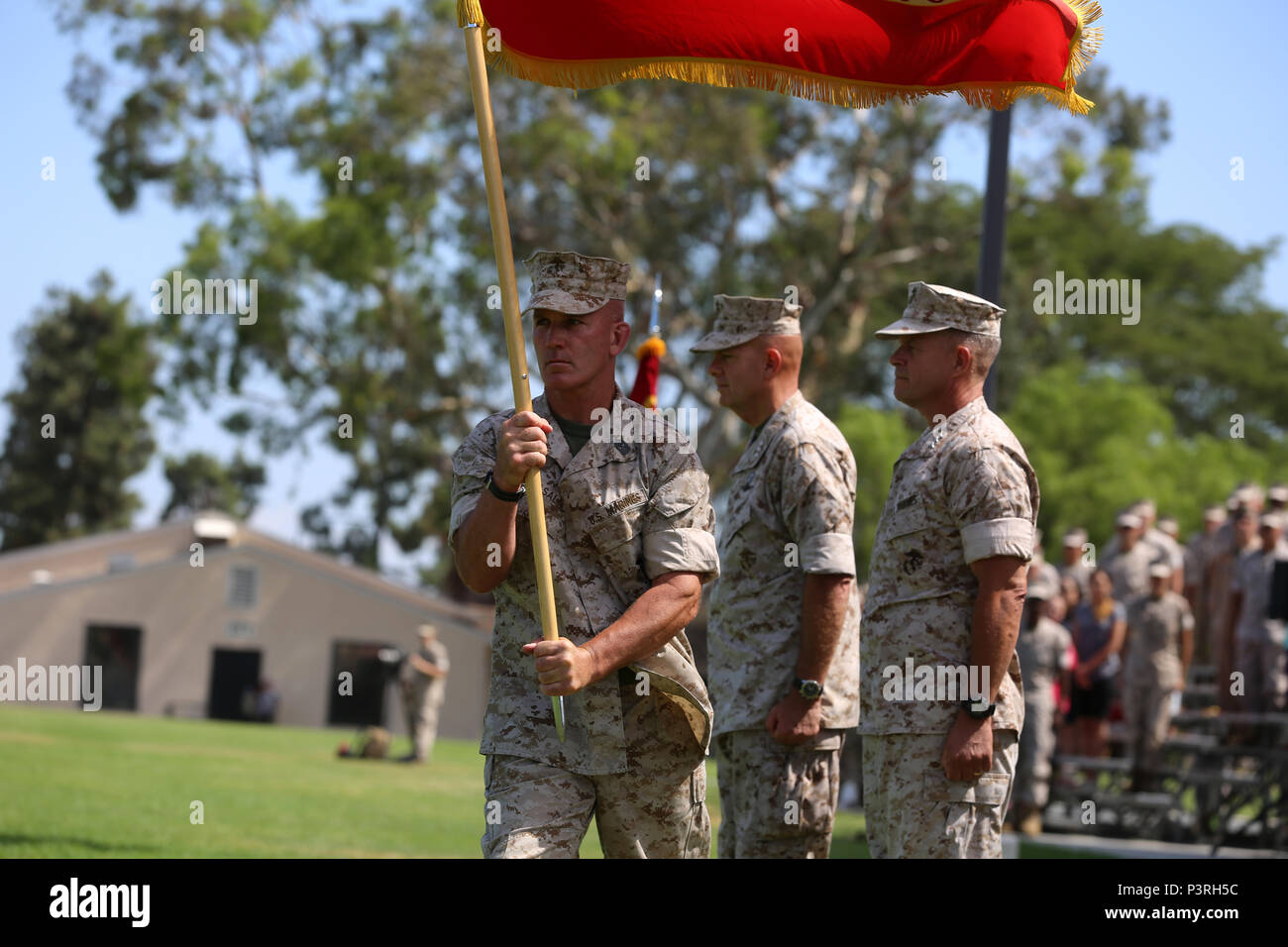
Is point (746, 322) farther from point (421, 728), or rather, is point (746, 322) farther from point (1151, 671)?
point (421, 728)

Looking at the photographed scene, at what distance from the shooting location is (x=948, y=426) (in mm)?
5684

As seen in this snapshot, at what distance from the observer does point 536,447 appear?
4.60 metres

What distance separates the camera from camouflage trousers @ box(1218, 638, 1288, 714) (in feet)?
44.8

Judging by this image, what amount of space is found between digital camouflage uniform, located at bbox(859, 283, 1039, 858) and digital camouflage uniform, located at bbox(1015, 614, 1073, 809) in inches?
315

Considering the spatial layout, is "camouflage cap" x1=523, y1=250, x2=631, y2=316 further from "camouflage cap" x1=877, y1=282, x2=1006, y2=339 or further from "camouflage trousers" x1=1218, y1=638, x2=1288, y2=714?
"camouflage trousers" x1=1218, y1=638, x2=1288, y2=714

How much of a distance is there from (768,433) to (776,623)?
0.75 meters

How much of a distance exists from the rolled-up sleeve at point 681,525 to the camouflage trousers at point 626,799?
0.42m

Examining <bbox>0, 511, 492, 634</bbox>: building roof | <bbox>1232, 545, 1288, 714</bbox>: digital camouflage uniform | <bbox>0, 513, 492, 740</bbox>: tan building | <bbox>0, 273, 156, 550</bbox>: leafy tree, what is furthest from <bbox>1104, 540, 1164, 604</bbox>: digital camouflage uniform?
<bbox>0, 273, 156, 550</bbox>: leafy tree

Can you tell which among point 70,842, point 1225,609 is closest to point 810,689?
point 70,842

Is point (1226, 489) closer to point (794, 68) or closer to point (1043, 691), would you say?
point (1043, 691)
